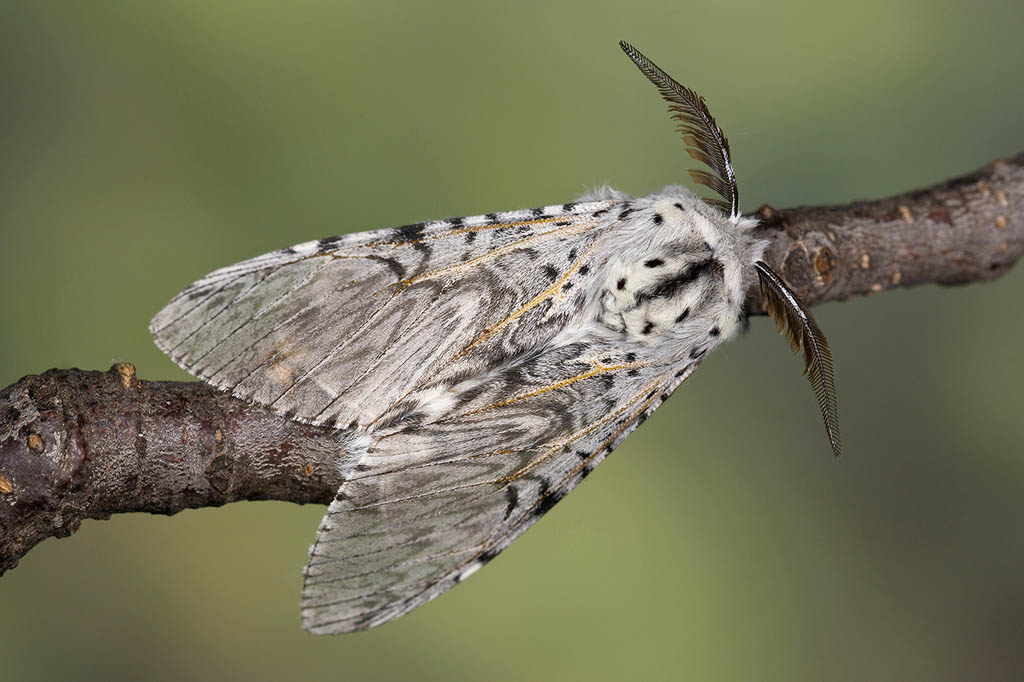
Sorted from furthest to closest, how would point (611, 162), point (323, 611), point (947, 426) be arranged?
point (611, 162) < point (947, 426) < point (323, 611)

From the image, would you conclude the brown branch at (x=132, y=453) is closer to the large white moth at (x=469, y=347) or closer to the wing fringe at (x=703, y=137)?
the large white moth at (x=469, y=347)

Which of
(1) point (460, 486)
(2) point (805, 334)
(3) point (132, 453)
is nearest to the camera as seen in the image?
(3) point (132, 453)

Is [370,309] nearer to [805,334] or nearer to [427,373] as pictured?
[427,373]

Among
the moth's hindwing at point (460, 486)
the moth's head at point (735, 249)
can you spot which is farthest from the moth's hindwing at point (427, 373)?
the moth's head at point (735, 249)

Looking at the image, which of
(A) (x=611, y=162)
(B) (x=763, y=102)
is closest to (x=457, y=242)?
(A) (x=611, y=162)

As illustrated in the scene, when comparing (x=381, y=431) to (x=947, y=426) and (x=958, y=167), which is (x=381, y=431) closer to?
(x=947, y=426)

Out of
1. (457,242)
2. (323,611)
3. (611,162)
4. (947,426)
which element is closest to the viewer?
(323,611)

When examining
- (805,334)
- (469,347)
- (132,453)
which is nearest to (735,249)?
(805,334)
